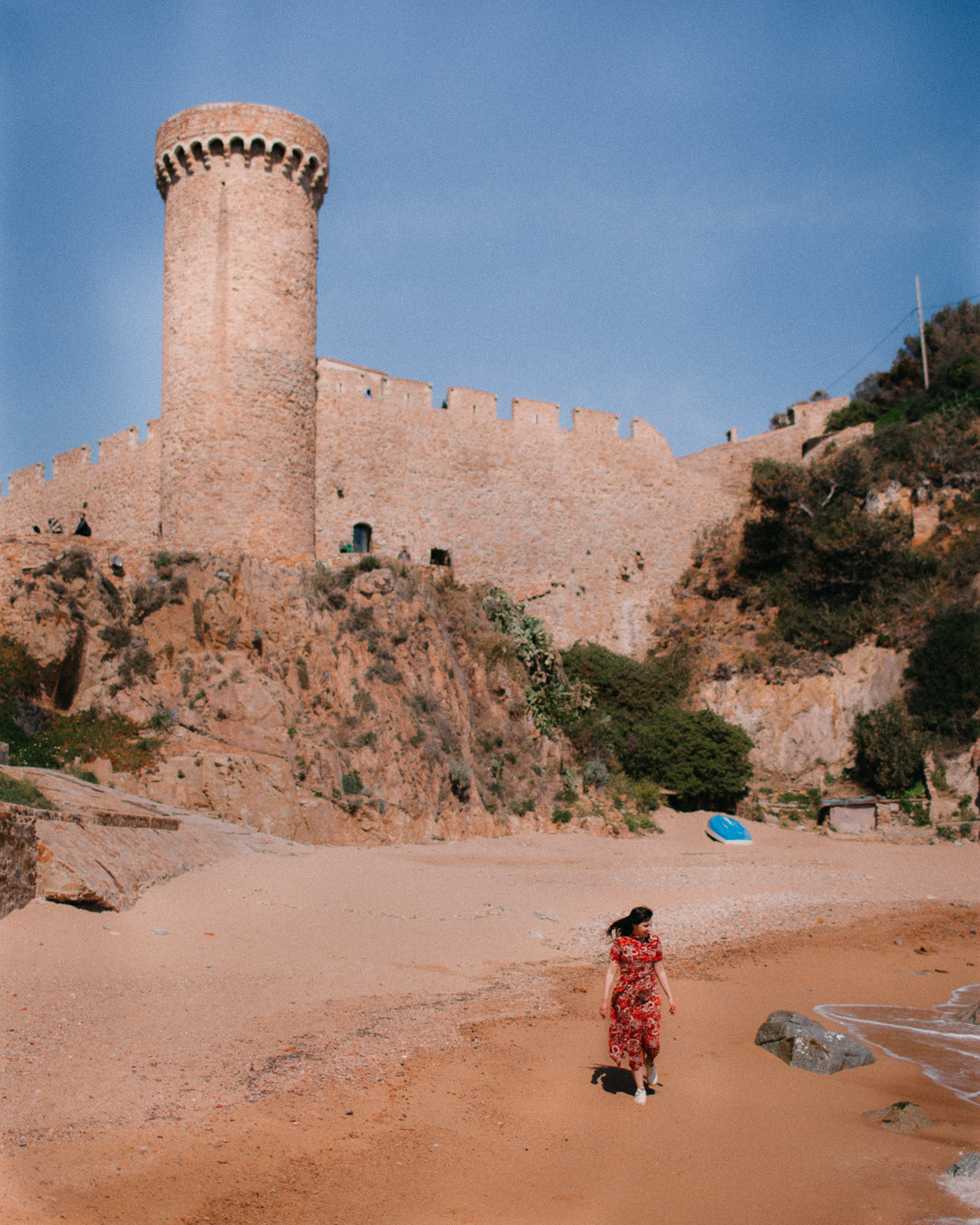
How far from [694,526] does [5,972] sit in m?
23.0

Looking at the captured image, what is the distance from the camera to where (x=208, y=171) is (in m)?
19.2

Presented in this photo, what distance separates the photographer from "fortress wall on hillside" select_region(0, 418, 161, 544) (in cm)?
2223

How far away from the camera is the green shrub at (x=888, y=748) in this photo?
19719 millimetres

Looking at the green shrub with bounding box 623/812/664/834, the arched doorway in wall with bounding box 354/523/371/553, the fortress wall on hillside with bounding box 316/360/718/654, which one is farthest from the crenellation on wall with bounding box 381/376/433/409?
the green shrub with bounding box 623/812/664/834

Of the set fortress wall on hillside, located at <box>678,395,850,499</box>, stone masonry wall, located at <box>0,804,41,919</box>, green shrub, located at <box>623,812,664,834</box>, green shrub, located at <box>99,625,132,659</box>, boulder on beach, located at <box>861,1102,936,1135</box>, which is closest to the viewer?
boulder on beach, located at <box>861,1102,936,1135</box>

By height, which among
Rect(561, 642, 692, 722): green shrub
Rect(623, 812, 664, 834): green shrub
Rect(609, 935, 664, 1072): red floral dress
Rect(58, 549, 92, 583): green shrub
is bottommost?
Rect(623, 812, 664, 834): green shrub

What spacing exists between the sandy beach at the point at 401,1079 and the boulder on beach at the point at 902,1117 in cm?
7

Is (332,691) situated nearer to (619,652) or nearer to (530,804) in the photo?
(530,804)

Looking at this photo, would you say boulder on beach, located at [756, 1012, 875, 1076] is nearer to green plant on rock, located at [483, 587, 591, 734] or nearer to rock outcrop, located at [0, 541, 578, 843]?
rock outcrop, located at [0, 541, 578, 843]

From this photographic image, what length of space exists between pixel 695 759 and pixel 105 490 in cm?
1457

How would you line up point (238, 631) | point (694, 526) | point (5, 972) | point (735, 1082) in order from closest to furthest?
point (5, 972) < point (735, 1082) < point (238, 631) < point (694, 526)

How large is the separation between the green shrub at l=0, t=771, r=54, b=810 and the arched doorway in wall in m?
13.5

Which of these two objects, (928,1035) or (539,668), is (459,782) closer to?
(539,668)

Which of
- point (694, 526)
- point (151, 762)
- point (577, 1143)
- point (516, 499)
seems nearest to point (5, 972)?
point (577, 1143)
